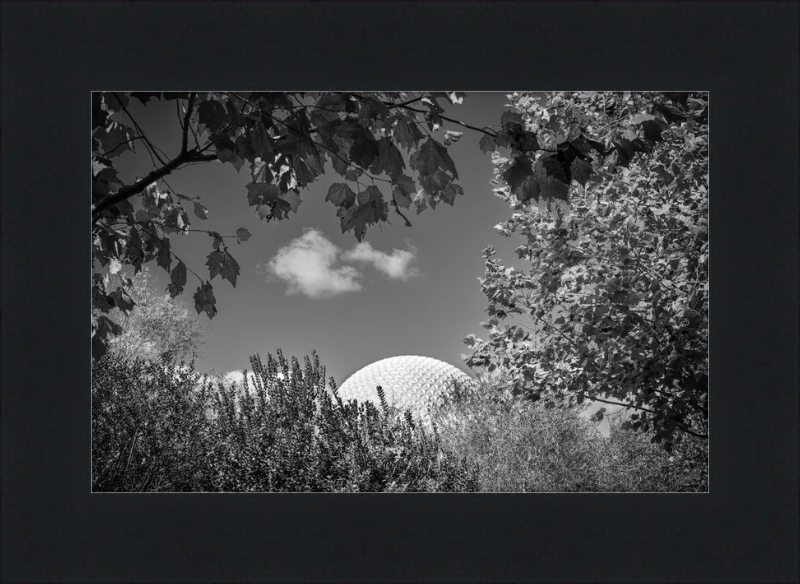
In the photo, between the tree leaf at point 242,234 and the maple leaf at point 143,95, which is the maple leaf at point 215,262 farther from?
the maple leaf at point 143,95

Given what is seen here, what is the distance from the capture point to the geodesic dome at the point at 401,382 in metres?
2.89

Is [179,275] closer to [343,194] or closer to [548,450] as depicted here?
[343,194]

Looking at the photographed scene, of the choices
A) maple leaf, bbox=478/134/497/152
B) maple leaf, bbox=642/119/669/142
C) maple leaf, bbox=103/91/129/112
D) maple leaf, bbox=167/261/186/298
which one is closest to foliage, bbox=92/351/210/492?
maple leaf, bbox=167/261/186/298

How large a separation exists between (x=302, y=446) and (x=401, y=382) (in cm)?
63

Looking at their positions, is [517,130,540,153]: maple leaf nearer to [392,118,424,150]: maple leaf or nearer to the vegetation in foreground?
[392,118,424,150]: maple leaf

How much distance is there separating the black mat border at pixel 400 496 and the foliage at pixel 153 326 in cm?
38

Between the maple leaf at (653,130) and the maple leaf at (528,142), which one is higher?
the maple leaf at (653,130)

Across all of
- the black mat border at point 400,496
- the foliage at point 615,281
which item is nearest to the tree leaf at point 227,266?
the black mat border at point 400,496

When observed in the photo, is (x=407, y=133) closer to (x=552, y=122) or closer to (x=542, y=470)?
(x=552, y=122)

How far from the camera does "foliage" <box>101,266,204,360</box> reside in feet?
8.61

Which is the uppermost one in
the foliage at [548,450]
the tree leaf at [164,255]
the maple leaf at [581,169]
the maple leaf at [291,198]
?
the maple leaf at [291,198]
